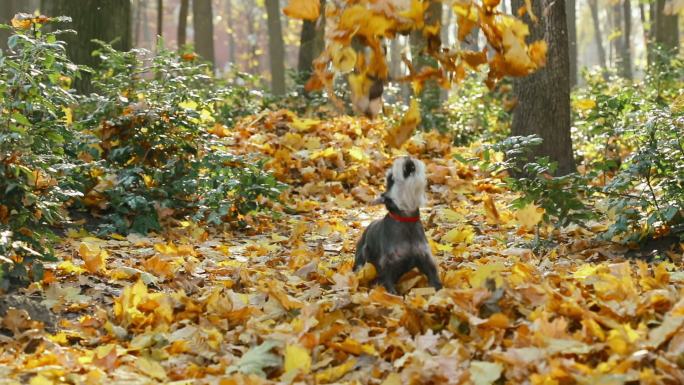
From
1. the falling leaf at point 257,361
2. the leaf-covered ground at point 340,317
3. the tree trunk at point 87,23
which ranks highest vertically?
the tree trunk at point 87,23

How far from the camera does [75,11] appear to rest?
31.4 feet

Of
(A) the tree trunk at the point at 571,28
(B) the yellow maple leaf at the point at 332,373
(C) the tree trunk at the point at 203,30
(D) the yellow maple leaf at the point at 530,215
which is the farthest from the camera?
(A) the tree trunk at the point at 571,28

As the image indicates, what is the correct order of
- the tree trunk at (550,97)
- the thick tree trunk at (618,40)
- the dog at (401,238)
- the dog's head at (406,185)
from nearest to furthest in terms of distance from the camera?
the dog's head at (406,185) < the dog at (401,238) < the tree trunk at (550,97) < the thick tree trunk at (618,40)

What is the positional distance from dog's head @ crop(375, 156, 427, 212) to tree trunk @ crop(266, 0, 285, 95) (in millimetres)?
16723

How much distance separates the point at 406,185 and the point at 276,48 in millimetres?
17640

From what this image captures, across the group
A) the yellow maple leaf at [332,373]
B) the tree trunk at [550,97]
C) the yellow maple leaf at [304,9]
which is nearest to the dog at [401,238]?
the yellow maple leaf at [304,9]

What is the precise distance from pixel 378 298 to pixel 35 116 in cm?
281

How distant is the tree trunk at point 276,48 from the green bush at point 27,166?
15892 mm

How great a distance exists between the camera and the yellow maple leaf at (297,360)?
139 inches

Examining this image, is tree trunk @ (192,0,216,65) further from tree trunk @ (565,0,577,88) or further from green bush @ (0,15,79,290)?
green bush @ (0,15,79,290)

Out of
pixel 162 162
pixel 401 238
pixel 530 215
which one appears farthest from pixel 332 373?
pixel 162 162

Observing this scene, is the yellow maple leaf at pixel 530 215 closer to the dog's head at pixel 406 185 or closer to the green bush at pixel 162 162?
the dog's head at pixel 406 185

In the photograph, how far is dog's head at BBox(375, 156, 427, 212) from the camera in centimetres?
445

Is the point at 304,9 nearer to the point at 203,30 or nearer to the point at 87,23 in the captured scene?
the point at 87,23
